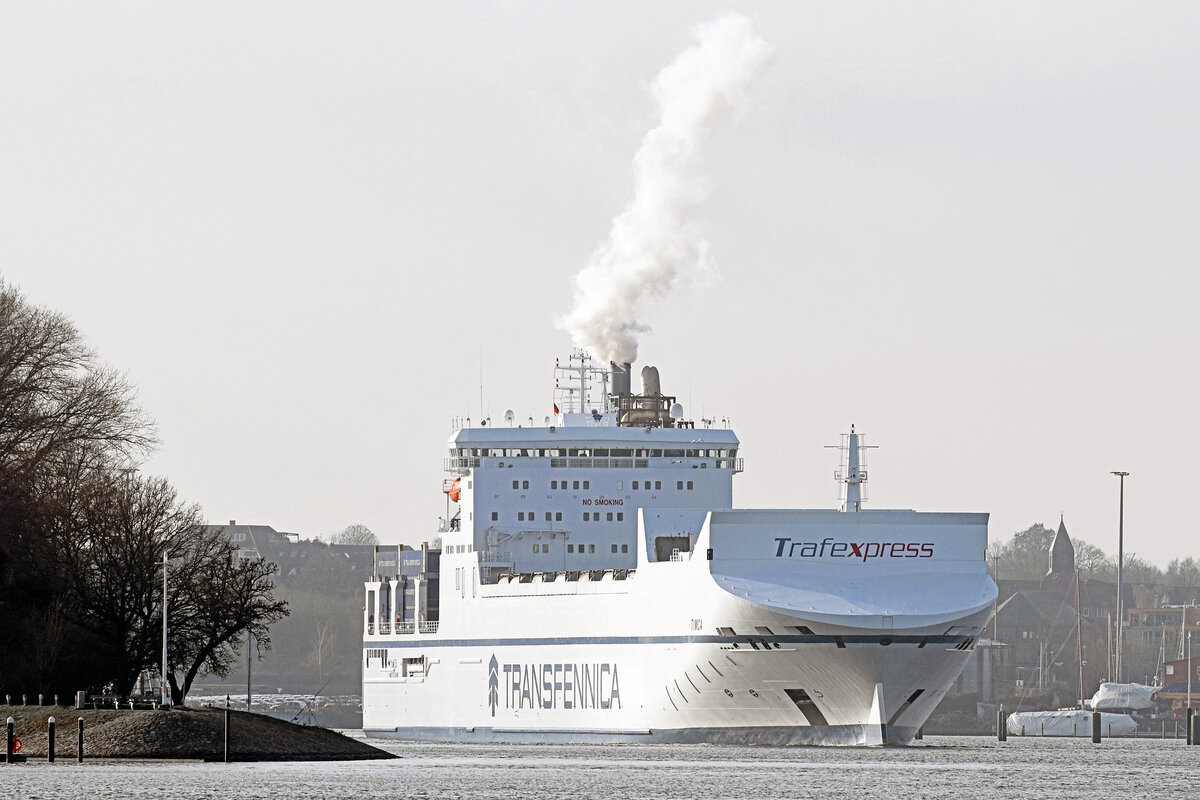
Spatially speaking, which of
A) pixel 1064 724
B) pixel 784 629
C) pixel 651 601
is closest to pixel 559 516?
pixel 651 601

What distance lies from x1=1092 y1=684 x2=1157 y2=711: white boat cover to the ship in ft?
161

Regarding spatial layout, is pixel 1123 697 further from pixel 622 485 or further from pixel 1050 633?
pixel 622 485

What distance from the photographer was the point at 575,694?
71188mm

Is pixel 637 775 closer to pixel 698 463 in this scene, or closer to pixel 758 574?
pixel 758 574

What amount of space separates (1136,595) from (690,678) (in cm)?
11835

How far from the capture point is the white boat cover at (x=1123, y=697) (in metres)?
124

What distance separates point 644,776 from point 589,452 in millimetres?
23210

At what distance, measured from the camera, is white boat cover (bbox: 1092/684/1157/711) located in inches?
4879

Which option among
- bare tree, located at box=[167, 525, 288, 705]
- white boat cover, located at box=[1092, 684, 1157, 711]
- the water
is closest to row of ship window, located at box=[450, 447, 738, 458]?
bare tree, located at box=[167, 525, 288, 705]

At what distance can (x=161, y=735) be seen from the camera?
184 ft

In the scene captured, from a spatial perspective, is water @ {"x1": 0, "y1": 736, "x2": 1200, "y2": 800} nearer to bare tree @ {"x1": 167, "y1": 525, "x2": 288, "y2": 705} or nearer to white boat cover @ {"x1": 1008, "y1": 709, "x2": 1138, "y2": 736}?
bare tree @ {"x1": 167, "y1": 525, "x2": 288, "y2": 705}

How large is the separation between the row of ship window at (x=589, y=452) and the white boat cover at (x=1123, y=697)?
52170mm

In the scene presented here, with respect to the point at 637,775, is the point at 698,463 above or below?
above

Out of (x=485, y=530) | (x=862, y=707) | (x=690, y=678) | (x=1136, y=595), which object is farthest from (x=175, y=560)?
(x=1136, y=595)
